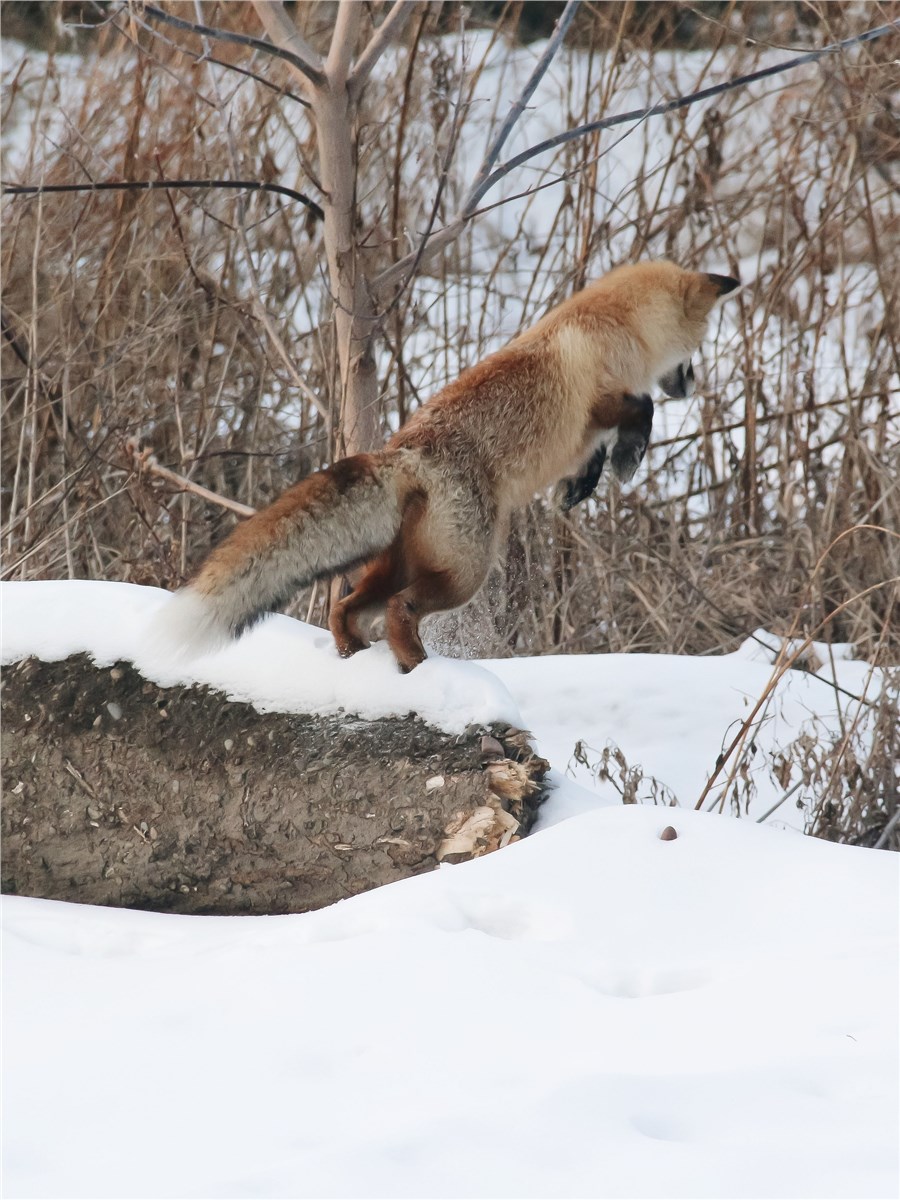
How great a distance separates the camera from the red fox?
3717 millimetres

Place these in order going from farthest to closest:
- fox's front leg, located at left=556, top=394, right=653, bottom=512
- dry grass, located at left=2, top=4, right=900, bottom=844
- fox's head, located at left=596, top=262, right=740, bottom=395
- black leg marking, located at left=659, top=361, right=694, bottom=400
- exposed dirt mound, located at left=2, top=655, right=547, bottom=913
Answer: dry grass, located at left=2, top=4, right=900, bottom=844, black leg marking, located at left=659, top=361, right=694, bottom=400, fox's head, located at left=596, top=262, right=740, bottom=395, fox's front leg, located at left=556, top=394, right=653, bottom=512, exposed dirt mound, located at left=2, top=655, right=547, bottom=913

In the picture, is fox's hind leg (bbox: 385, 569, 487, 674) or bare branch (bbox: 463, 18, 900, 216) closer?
fox's hind leg (bbox: 385, 569, 487, 674)

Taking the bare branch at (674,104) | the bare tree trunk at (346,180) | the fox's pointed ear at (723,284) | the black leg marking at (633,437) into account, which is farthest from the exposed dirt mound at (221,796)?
the bare branch at (674,104)

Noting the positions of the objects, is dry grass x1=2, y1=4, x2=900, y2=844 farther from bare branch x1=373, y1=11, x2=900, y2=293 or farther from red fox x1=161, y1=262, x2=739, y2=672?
red fox x1=161, y1=262, x2=739, y2=672

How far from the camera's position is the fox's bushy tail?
3.64 metres

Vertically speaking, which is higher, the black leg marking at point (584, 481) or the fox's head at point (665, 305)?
the fox's head at point (665, 305)

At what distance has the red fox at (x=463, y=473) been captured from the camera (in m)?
3.72

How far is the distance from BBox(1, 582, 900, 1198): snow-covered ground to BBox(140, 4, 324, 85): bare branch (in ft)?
5.97

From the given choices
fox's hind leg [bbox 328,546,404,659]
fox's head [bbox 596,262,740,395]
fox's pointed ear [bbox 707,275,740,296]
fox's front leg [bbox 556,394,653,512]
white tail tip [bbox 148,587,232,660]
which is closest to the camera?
white tail tip [bbox 148,587,232,660]

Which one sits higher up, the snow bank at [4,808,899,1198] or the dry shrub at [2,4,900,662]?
the dry shrub at [2,4,900,662]

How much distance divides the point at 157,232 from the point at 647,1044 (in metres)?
6.34

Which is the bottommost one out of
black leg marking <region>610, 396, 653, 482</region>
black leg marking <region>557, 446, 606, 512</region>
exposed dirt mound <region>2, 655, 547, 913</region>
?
exposed dirt mound <region>2, 655, 547, 913</region>

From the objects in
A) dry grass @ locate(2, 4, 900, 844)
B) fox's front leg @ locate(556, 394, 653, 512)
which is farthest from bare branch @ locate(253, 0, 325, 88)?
fox's front leg @ locate(556, 394, 653, 512)

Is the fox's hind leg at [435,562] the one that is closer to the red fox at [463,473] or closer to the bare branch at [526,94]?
the red fox at [463,473]
